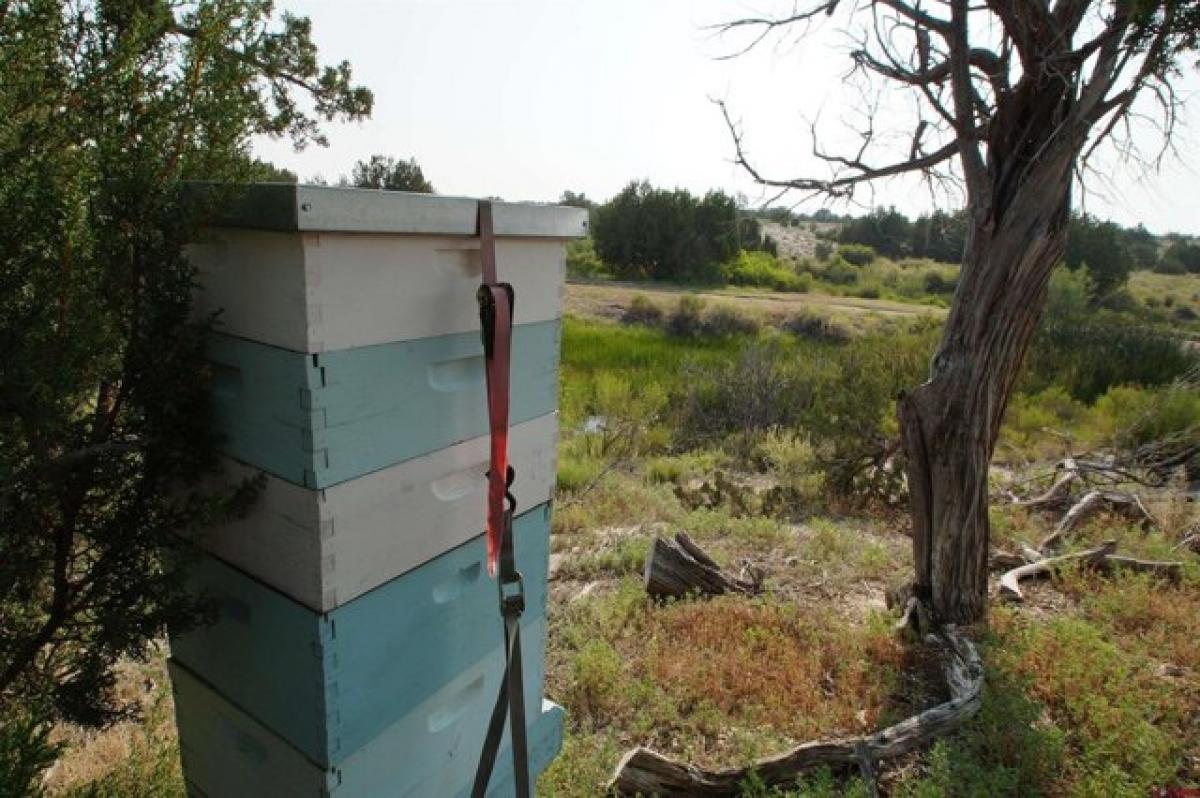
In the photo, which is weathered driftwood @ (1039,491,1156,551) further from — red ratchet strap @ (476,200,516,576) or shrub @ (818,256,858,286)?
shrub @ (818,256,858,286)

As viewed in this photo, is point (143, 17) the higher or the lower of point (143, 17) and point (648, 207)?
the lower

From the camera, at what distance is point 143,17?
1266mm

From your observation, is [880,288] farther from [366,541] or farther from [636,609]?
[366,541]

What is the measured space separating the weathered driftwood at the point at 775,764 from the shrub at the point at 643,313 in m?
18.7

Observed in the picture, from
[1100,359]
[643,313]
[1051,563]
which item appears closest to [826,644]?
[1051,563]

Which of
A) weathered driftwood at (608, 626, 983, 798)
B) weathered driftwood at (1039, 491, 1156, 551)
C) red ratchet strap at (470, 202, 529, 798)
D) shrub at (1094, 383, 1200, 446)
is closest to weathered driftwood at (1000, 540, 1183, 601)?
weathered driftwood at (1039, 491, 1156, 551)

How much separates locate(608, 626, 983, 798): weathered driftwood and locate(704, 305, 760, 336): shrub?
703 inches

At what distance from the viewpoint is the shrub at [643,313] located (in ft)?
69.9

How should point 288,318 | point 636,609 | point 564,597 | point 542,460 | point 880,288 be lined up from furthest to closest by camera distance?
point 880,288 → point 564,597 → point 636,609 → point 542,460 → point 288,318

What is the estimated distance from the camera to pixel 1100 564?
445cm

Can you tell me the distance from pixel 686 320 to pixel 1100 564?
1658cm

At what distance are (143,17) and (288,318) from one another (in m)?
0.63

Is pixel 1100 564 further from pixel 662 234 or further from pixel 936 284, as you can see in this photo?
pixel 936 284

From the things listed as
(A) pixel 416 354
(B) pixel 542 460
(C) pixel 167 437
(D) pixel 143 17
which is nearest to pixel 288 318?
(A) pixel 416 354
